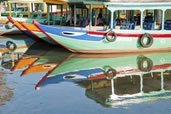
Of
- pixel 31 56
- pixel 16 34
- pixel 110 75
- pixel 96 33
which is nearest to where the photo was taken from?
pixel 110 75

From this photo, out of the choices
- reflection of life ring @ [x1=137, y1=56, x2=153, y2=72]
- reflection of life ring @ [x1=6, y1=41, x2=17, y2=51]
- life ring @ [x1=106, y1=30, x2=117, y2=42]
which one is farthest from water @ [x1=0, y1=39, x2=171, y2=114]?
reflection of life ring @ [x1=6, y1=41, x2=17, y2=51]

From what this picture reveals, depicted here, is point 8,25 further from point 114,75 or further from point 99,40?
point 114,75

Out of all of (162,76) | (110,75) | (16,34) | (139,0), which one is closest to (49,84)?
(110,75)

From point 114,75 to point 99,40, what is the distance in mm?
3360

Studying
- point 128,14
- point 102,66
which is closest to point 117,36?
point 102,66

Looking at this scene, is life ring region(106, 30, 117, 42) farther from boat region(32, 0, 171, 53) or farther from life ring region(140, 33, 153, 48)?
life ring region(140, 33, 153, 48)

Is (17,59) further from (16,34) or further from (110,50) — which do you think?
(16,34)

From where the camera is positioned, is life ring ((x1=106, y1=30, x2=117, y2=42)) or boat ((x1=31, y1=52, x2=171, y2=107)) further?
life ring ((x1=106, y1=30, x2=117, y2=42))

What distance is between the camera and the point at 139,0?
14.7 metres

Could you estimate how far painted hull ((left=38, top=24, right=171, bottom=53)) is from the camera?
14.4 meters

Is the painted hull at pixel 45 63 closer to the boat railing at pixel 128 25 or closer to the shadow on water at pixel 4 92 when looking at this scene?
the shadow on water at pixel 4 92

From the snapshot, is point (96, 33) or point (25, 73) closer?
point (25, 73)

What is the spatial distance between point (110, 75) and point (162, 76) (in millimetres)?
1740

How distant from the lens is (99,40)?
1442 centimetres
